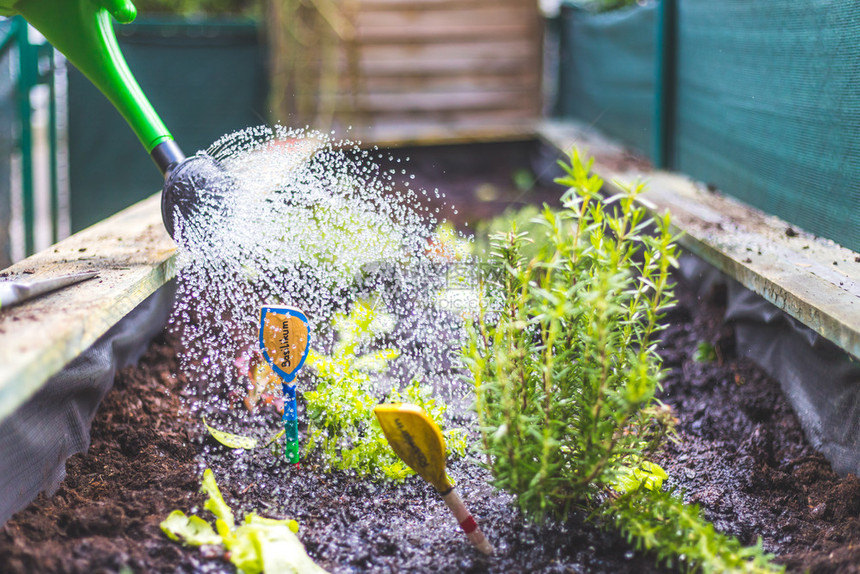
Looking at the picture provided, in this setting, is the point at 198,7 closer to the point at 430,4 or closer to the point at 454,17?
the point at 430,4

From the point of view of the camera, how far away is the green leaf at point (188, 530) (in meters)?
1.36

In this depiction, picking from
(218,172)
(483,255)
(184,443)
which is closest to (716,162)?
(483,255)

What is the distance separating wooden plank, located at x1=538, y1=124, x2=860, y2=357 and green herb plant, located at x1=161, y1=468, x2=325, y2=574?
Answer: 0.92 meters

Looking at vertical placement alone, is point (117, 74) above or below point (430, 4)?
below

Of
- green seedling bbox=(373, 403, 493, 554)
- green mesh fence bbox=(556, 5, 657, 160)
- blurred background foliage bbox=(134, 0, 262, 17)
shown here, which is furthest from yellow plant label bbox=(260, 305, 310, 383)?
blurred background foliage bbox=(134, 0, 262, 17)

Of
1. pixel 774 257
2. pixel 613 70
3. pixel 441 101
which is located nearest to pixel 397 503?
pixel 774 257

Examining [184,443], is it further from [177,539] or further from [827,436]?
[827,436]

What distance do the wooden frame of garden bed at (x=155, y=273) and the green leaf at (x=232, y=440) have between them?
371mm

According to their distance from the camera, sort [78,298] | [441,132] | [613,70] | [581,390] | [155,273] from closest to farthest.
Result: [581,390]
[78,298]
[155,273]
[613,70]
[441,132]

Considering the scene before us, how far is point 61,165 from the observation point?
5145 mm

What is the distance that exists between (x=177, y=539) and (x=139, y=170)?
449cm

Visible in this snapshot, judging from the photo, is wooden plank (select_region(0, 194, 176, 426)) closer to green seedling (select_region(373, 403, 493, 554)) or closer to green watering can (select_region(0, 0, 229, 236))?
green watering can (select_region(0, 0, 229, 236))

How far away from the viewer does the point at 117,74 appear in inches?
81.3

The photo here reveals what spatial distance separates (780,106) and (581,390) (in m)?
1.60
